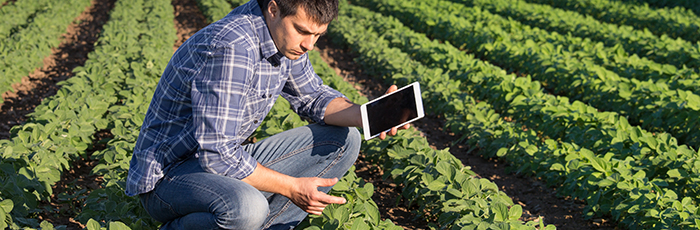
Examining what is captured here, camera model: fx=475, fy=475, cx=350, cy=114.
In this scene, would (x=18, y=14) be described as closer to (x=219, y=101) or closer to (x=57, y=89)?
(x=57, y=89)

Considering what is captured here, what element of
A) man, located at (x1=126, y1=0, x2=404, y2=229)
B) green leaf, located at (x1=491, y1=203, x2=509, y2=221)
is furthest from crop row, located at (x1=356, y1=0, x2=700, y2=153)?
man, located at (x1=126, y1=0, x2=404, y2=229)

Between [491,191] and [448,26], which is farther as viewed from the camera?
[448,26]

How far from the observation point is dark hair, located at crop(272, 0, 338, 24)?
71.1 inches

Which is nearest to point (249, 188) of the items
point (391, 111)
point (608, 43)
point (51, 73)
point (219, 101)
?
point (219, 101)

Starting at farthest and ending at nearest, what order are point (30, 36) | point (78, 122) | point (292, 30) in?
point (30, 36) < point (78, 122) < point (292, 30)

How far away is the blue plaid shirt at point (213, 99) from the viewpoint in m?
1.80

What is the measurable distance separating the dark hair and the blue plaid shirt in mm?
165

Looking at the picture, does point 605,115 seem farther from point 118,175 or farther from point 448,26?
point 448,26

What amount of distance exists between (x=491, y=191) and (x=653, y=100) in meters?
3.07

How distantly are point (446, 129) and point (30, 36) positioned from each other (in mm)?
5961

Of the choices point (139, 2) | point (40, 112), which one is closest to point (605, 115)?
point (40, 112)

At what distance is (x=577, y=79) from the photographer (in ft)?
18.4

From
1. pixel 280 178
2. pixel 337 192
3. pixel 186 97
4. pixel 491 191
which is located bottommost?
pixel 491 191

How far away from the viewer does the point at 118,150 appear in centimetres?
300
